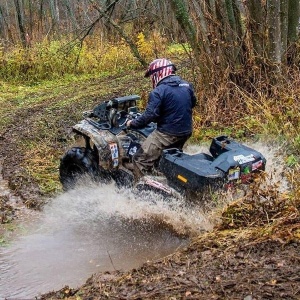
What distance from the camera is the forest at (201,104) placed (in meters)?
3.96

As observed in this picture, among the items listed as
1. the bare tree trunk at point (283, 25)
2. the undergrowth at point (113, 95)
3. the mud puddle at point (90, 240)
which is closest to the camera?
the undergrowth at point (113, 95)

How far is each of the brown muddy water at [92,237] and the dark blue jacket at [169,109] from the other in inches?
36.9

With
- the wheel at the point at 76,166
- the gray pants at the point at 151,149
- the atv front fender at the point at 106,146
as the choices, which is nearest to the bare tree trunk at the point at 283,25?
the gray pants at the point at 151,149

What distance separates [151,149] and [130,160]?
54 centimetres

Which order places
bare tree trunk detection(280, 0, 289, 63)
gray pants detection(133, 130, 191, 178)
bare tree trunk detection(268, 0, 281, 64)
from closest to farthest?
gray pants detection(133, 130, 191, 178), bare tree trunk detection(268, 0, 281, 64), bare tree trunk detection(280, 0, 289, 63)

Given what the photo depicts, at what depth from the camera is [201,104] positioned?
31.8 feet

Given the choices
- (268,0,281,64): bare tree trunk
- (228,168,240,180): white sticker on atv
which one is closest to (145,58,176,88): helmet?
(228,168,240,180): white sticker on atv

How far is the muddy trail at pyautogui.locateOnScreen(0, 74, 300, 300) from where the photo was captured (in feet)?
12.0

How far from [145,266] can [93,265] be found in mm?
1203

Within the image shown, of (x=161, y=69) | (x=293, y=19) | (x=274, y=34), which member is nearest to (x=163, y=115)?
(x=161, y=69)

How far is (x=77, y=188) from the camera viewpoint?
7.30 m

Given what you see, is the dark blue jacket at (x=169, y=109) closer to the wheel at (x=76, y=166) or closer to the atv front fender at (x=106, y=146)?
the atv front fender at (x=106, y=146)

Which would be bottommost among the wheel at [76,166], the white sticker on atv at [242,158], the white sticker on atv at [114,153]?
the wheel at [76,166]

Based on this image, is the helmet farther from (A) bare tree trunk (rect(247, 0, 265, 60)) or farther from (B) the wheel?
(A) bare tree trunk (rect(247, 0, 265, 60))
